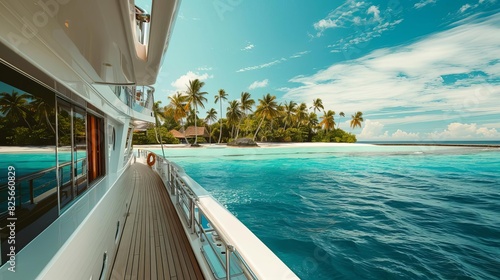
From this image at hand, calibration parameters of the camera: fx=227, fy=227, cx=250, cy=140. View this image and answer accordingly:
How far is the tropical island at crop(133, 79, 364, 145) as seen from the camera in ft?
116

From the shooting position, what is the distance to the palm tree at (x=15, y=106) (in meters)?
→ 1.37

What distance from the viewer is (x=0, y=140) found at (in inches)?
52.6

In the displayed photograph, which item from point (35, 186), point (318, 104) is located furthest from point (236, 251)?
point (318, 104)

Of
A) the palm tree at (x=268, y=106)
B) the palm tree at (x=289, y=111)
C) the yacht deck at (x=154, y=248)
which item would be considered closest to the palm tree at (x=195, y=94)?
the palm tree at (x=268, y=106)

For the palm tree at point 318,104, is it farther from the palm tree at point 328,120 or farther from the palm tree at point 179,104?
the palm tree at point 179,104

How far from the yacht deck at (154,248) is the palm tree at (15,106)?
1.81 m

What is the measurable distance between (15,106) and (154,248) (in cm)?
218

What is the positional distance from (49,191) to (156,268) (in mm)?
1303

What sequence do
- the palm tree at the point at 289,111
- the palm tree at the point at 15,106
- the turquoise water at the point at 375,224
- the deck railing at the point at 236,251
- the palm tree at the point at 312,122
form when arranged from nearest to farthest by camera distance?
1. the deck railing at the point at 236,251
2. the palm tree at the point at 15,106
3. the turquoise water at the point at 375,224
4. the palm tree at the point at 289,111
5. the palm tree at the point at 312,122

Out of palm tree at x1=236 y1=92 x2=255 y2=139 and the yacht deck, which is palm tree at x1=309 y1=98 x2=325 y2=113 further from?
the yacht deck

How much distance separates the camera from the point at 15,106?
1.49 m

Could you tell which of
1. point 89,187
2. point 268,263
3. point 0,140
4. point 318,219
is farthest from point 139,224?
point 318,219

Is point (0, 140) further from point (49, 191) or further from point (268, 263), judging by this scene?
point (268, 263)

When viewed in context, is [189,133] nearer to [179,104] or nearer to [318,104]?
[179,104]
